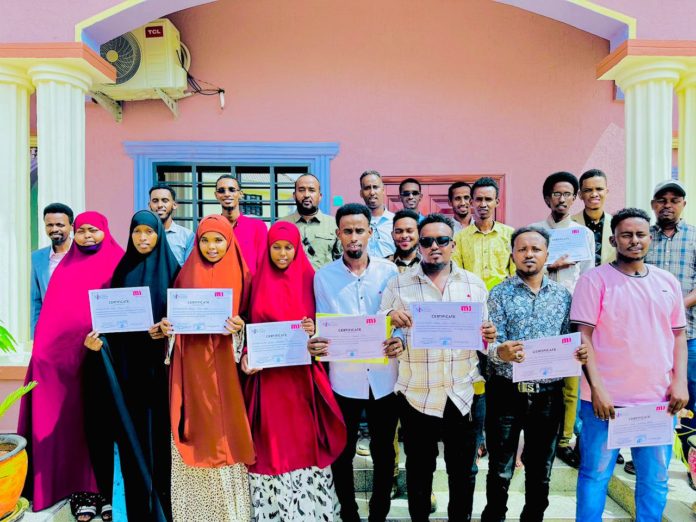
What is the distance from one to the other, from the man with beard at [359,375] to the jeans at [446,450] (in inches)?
5.6

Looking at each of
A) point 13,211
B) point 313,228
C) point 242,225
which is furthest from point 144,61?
point 313,228

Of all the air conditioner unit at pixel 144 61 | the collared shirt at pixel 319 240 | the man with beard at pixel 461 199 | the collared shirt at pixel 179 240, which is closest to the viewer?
the collared shirt at pixel 319 240

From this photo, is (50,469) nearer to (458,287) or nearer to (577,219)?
(458,287)

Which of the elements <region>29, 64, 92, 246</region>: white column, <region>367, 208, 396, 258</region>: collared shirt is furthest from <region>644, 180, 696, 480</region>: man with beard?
<region>29, 64, 92, 246</region>: white column

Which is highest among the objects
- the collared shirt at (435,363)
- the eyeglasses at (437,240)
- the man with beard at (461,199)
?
the man with beard at (461,199)

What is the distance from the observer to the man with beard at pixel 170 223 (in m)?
4.26

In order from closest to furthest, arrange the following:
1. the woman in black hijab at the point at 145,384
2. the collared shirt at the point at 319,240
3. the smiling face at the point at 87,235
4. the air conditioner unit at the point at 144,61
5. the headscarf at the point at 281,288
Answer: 1. the headscarf at the point at 281,288
2. the woman in black hijab at the point at 145,384
3. the smiling face at the point at 87,235
4. the collared shirt at the point at 319,240
5. the air conditioner unit at the point at 144,61

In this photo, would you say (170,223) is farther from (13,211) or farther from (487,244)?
(487,244)

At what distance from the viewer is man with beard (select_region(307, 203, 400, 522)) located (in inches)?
120

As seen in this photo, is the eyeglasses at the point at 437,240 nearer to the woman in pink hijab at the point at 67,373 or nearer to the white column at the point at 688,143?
the woman in pink hijab at the point at 67,373

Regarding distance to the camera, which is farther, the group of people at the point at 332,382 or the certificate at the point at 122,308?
the certificate at the point at 122,308

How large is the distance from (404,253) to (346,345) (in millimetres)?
A: 855

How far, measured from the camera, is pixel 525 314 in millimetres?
2855

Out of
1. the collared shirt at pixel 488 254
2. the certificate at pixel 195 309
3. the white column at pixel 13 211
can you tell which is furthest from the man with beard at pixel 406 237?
the white column at pixel 13 211
